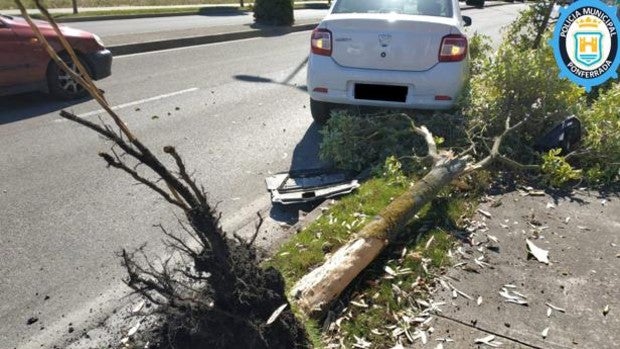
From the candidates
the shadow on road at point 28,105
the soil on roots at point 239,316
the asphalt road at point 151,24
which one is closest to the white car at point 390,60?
the soil on roots at point 239,316

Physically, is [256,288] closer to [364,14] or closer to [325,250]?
[325,250]

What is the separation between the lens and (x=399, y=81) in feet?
18.0

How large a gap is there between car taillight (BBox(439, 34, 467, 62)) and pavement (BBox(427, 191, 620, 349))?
1700 mm

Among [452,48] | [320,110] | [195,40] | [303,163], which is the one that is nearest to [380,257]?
[303,163]

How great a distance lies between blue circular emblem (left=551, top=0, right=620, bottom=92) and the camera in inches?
263

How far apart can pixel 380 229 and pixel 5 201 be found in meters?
3.23

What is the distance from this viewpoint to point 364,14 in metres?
5.65

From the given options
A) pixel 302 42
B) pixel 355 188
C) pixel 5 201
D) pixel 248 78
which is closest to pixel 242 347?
pixel 355 188

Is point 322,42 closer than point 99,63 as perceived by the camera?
Yes

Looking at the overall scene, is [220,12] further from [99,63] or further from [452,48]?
[452,48]

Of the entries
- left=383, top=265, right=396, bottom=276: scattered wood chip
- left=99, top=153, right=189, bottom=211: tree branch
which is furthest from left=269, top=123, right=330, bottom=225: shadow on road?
left=99, top=153, right=189, bottom=211: tree branch

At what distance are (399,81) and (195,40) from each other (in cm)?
910

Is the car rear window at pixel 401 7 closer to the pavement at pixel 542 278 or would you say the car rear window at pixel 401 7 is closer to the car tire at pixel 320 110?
the car tire at pixel 320 110

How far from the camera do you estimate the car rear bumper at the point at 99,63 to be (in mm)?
7965
